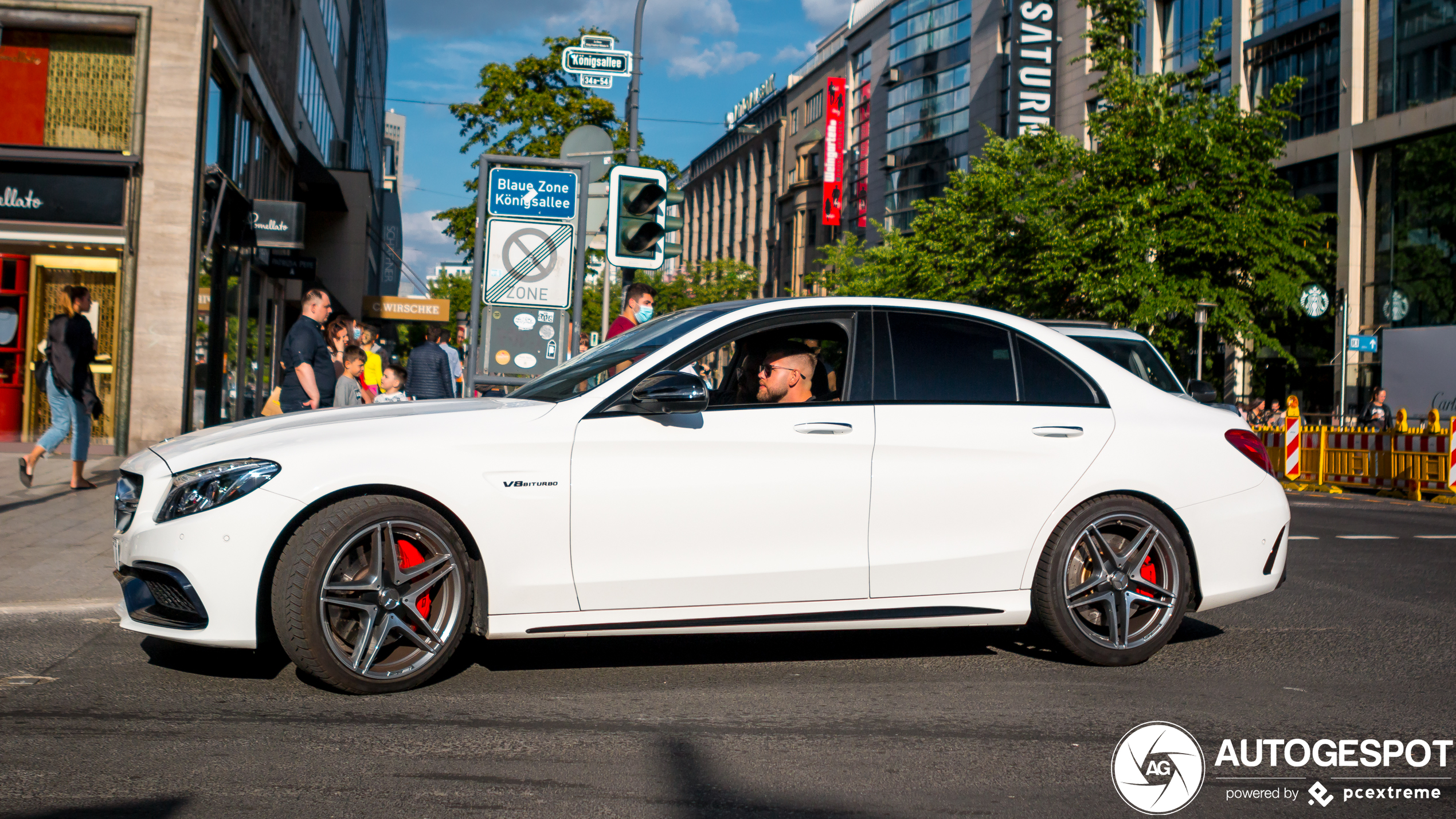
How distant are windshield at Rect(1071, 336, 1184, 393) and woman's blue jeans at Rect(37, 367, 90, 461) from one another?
9498 mm

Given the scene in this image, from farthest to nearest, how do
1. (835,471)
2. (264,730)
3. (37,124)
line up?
(37,124) → (835,471) → (264,730)

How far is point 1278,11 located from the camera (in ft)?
110

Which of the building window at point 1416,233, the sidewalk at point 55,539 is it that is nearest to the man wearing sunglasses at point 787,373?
the sidewalk at point 55,539

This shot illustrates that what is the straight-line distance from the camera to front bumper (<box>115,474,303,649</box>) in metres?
4.32

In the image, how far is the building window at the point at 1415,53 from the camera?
90.4 ft

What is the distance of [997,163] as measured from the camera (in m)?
33.0

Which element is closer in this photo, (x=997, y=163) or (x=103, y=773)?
(x=103, y=773)

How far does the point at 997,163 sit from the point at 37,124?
24106 mm

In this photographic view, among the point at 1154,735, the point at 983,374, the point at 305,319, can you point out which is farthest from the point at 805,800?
the point at 305,319

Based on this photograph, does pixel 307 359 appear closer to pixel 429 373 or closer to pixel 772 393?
pixel 429 373

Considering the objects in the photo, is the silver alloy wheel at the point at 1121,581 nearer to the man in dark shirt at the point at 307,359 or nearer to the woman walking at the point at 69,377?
the man in dark shirt at the point at 307,359

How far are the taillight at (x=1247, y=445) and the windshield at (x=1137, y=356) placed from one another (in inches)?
279

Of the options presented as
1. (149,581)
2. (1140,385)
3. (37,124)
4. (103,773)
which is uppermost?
(37,124)

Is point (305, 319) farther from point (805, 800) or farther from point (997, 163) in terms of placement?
point (997, 163)
